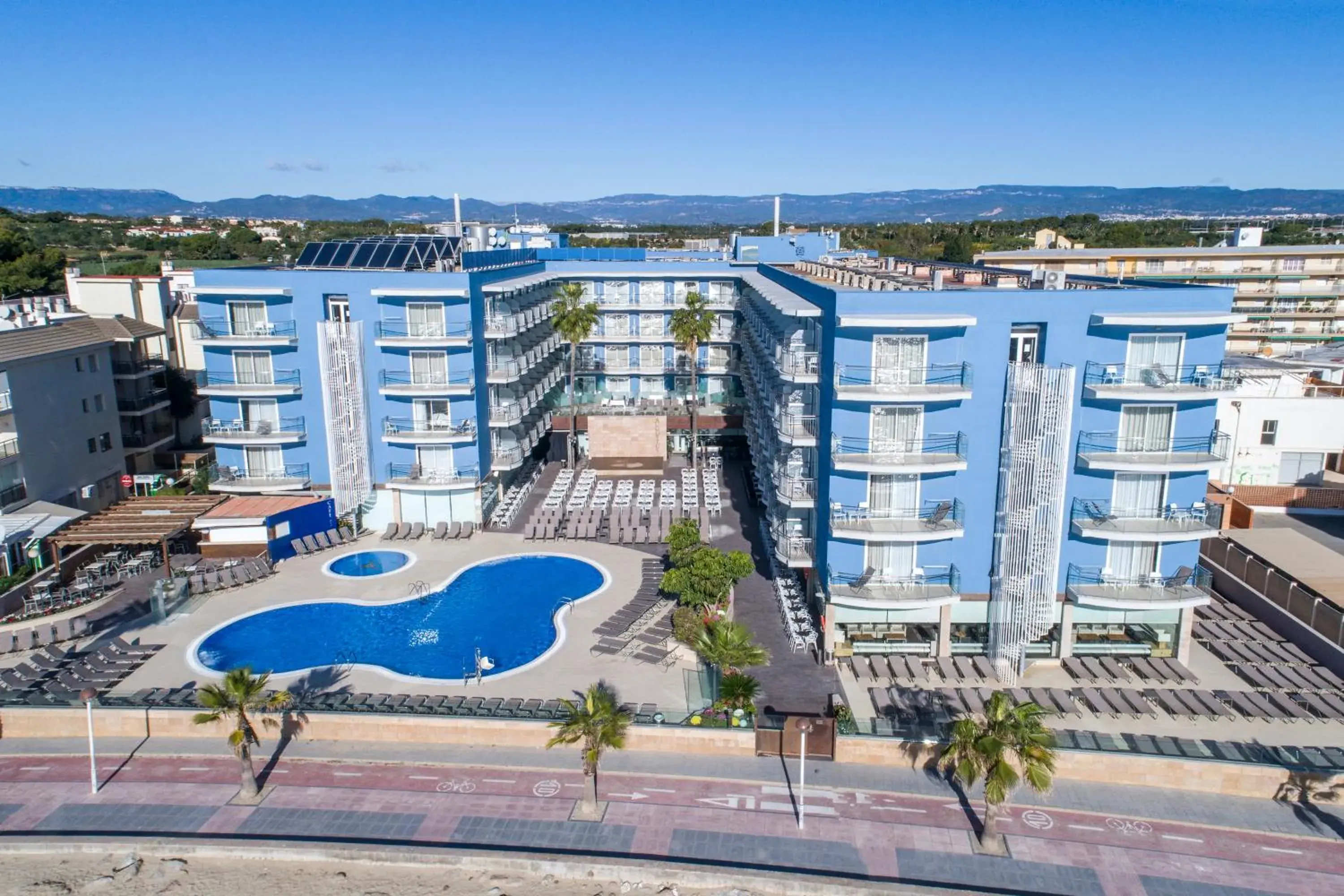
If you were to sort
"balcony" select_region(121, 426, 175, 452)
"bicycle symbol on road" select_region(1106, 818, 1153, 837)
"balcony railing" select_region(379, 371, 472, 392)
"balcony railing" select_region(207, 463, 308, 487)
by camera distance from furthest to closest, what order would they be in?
1. "balcony" select_region(121, 426, 175, 452)
2. "balcony railing" select_region(207, 463, 308, 487)
3. "balcony railing" select_region(379, 371, 472, 392)
4. "bicycle symbol on road" select_region(1106, 818, 1153, 837)

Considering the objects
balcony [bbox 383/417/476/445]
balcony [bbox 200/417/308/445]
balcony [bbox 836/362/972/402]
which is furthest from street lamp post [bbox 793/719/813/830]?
balcony [bbox 200/417/308/445]

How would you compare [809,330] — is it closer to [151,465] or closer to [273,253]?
[151,465]

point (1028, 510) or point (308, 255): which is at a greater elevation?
point (308, 255)

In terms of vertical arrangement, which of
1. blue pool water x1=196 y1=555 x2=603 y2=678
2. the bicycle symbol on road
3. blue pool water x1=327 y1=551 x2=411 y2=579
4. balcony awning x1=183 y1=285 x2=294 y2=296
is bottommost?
the bicycle symbol on road

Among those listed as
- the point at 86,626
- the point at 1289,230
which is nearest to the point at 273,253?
the point at 86,626

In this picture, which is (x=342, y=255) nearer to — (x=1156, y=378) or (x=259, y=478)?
(x=259, y=478)

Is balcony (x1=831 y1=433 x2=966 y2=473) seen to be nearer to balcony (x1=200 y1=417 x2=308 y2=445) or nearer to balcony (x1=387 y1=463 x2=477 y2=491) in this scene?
balcony (x1=387 y1=463 x2=477 y2=491)

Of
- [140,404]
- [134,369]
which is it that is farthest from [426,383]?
[134,369]
